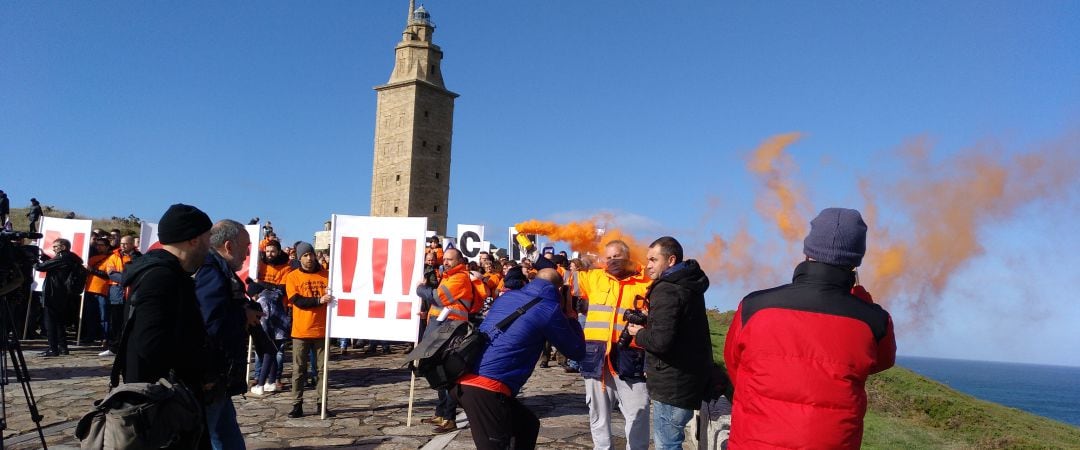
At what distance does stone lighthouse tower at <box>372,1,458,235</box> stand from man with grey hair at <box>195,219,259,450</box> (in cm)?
5029

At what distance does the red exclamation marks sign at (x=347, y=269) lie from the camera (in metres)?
8.48

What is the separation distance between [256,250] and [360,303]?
323 cm

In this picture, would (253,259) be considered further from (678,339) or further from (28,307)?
(678,339)

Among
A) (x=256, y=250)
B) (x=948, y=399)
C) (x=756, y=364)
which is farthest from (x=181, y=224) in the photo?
(x=948, y=399)

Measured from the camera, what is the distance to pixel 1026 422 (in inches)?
543

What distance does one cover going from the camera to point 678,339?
498cm

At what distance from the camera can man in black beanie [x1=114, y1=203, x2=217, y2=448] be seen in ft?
11.4

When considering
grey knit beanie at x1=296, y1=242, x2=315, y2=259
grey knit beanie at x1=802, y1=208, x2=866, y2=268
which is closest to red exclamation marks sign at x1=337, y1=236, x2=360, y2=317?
grey knit beanie at x1=296, y1=242, x2=315, y2=259

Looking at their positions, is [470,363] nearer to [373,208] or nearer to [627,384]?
[627,384]

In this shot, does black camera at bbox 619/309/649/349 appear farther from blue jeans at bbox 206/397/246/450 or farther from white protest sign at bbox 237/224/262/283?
white protest sign at bbox 237/224/262/283

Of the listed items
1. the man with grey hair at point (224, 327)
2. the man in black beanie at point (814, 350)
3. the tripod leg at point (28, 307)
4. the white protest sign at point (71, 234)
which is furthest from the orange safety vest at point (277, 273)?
the man in black beanie at point (814, 350)

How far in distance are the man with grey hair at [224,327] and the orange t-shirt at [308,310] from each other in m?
4.10

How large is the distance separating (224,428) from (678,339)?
286 cm

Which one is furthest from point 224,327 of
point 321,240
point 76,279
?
point 321,240
